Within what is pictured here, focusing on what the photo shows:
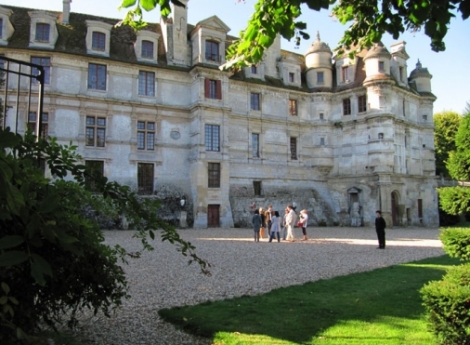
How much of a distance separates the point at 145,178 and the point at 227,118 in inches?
276

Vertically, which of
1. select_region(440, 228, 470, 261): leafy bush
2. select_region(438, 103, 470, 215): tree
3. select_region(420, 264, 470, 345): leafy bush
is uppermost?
select_region(438, 103, 470, 215): tree

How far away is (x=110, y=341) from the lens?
4.77 metres

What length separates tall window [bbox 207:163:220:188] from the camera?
26844 mm

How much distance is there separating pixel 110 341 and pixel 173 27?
26.2 meters

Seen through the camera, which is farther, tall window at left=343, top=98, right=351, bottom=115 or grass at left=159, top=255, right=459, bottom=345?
tall window at left=343, top=98, right=351, bottom=115

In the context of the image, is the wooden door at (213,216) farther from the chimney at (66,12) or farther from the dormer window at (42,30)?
the chimney at (66,12)

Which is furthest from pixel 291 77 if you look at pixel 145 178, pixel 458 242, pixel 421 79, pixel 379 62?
pixel 458 242

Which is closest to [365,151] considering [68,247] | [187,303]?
[187,303]

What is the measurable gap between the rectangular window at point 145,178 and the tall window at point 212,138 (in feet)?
13.7

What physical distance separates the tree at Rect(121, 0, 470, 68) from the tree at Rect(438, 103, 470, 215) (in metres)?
1.27

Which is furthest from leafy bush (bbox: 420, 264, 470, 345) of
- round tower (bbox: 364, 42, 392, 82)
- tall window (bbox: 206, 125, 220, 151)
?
round tower (bbox: 364, 42, 392, 82)

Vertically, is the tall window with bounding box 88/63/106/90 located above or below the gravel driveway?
above

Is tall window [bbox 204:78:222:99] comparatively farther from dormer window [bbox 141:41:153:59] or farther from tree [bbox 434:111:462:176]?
tree [bbox 434:111:462:176]

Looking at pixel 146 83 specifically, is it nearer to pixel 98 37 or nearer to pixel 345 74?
pixel 98 37
